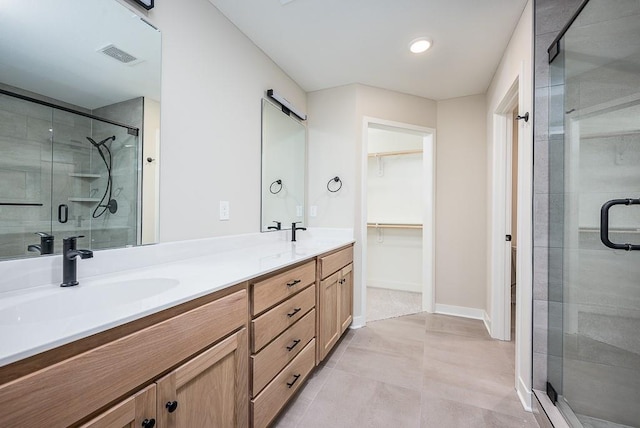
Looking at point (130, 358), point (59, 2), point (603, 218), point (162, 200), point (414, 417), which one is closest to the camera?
point (130, 358)

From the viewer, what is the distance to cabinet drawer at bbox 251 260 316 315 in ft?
3.98

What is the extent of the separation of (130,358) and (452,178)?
311 centimetres

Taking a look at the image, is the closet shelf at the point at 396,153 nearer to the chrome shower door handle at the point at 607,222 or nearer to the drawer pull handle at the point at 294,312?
the chrome shower door handle at the point at 607,222

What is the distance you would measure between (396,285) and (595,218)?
273 cm

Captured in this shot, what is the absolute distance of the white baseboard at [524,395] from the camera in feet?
5.19

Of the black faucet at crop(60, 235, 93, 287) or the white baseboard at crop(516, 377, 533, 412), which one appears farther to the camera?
the white baseboard at crop(516, 377, 533, 412)

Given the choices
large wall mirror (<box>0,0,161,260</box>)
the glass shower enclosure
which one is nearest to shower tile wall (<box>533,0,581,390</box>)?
the glass shower enclosure

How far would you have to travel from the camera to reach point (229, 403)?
106cm

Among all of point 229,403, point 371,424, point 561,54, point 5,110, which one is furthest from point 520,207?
point 5,110

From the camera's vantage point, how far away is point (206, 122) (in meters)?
1.64

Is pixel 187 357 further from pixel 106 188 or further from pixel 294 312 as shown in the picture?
pixel 106 188

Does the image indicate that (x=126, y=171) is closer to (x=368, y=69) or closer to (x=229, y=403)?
(x=229, y=403)

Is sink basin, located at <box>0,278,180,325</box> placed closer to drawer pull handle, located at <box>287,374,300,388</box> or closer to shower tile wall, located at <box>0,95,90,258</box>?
shower tile wall, located at <box>0,95,90,258</box>

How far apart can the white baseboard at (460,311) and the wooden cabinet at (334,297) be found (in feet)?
3.82
